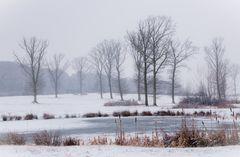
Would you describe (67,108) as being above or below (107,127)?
above

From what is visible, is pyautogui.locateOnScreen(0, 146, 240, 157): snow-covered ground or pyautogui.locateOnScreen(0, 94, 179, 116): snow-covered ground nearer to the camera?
pyautogui.locateOnScreen(0, 146, 240, 157): snow-covered ground

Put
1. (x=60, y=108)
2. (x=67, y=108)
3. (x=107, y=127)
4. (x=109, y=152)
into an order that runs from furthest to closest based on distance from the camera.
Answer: (x=60, y=108), (x=67, y=108), (x=107, y=127), (x=109, y=152)

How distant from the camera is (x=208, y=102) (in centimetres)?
5053

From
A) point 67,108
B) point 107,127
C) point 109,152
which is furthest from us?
point 67,108

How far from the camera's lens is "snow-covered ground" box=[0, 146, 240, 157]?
10.2 m

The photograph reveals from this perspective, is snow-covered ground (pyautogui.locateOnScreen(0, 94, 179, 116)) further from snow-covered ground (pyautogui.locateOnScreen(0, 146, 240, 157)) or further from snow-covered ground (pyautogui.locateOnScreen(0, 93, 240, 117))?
snow-covered ground (pyautogui.locateOnScreen(0, 146, 240, 157))

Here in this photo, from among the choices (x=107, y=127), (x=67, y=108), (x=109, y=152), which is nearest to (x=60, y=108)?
(x=67, y=108)

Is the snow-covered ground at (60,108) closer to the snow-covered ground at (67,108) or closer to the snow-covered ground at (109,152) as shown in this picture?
the snow-covered ground at (67,108)

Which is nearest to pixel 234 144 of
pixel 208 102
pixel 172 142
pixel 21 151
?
pixel 172 142

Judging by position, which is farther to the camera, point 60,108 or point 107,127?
point 60,108

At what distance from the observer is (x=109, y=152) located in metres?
10.5

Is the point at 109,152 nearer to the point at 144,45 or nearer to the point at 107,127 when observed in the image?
the point at 107,127

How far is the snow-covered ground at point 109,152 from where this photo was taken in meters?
10.2

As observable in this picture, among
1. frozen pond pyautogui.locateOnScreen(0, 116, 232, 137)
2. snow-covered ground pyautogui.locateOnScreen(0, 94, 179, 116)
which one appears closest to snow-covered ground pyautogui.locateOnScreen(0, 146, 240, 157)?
frozen pond pyautogui.locateOnScreen(0, 116, 232, 137)
